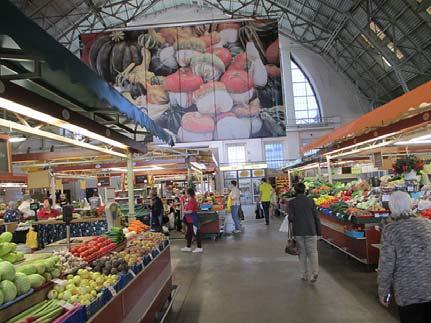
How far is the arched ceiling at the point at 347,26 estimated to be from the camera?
18000mm

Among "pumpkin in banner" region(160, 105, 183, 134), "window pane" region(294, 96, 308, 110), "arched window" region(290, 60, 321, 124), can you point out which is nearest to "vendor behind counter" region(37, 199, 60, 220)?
"pumpkin in banner" region(160, 105, 183, 134)

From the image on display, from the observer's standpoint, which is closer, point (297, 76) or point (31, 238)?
point (31, 238)

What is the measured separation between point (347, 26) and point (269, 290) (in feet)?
62.6

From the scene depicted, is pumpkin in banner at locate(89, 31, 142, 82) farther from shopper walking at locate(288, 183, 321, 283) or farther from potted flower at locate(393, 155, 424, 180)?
shopper walking at locate(288, 183, 321, 283)

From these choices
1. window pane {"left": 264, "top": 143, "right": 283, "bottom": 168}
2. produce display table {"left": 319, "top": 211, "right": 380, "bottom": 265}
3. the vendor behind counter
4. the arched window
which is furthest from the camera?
window pane {"left": 264, "top": 143, "right": 283, "bottom": 168}

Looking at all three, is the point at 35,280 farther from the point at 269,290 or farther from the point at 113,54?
the point at 113,54

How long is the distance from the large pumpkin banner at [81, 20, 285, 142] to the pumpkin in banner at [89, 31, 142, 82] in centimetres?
5

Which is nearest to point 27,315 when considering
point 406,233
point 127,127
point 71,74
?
point 71,74

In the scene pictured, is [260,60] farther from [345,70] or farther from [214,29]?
[345,70]

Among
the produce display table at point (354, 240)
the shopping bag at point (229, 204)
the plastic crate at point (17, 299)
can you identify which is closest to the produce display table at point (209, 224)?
the shopping bag at point (229, 204)

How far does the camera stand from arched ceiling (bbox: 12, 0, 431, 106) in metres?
18.0

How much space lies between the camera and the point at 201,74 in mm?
21234

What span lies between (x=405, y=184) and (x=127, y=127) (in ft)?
15.6

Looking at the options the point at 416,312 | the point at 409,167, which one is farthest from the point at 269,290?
the point at 409,167
